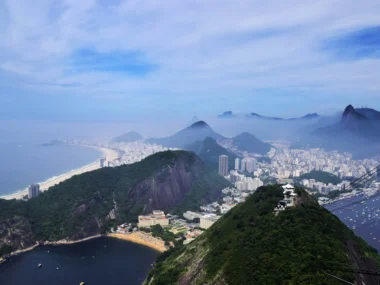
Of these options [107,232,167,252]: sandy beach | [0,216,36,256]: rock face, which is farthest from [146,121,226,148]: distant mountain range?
[0,216,36,256]: rock face

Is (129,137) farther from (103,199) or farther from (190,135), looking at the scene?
(103,199)

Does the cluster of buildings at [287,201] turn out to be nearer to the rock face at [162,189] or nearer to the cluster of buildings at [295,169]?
the rock face at [162,189]

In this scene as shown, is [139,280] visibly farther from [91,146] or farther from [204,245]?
[91,146]

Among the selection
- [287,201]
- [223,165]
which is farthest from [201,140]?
[287,201]

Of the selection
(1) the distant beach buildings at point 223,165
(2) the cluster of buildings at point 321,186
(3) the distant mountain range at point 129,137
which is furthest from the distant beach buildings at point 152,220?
(3) the distant mountain range at point 129,137

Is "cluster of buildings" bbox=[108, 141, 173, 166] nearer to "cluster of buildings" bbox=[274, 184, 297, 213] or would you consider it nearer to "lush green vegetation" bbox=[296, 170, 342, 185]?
"lush green vegetation" bbox=[296, 170, 342, 185]

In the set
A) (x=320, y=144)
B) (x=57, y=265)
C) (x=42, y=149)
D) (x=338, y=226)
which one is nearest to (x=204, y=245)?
(x=338, y=226)
